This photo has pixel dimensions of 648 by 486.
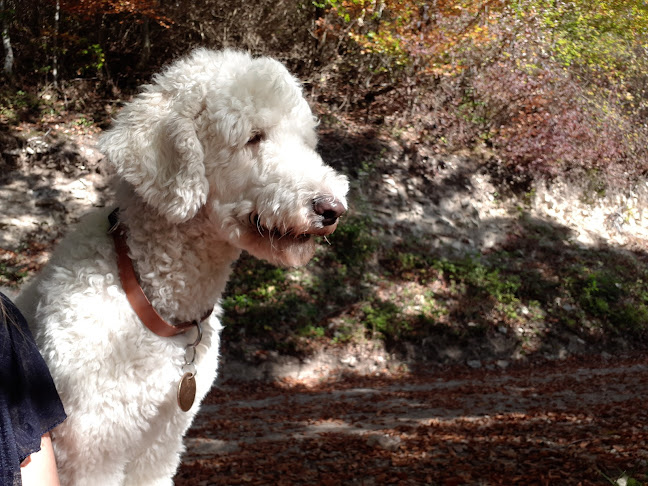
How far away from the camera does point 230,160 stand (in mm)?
2221

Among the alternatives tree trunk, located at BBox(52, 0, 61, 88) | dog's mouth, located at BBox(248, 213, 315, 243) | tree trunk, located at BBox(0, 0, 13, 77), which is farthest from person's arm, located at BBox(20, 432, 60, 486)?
tree trunk, located at BBox(0, 0, 13, 77)

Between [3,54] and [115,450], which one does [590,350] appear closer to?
[115,450]

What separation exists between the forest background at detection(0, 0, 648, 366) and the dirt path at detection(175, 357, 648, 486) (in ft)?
3.94

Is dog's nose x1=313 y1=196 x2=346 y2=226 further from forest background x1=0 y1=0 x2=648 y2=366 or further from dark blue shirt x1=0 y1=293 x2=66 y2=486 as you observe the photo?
forest background x1=0 y1=0 x2=648 y2=366

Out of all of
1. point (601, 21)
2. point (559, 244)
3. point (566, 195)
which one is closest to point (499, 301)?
point (559, 244)

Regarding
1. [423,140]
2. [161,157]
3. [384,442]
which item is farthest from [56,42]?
[161,157]

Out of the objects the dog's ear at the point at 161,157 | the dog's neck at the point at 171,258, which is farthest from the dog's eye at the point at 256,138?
the dog's neck at the point at 171,258

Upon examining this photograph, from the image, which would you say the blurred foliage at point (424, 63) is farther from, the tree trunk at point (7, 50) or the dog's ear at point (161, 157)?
the dog's ear at point (161, 157)

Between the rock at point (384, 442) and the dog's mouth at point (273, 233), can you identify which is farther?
the rock at point (384, 442)

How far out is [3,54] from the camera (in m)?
10.7

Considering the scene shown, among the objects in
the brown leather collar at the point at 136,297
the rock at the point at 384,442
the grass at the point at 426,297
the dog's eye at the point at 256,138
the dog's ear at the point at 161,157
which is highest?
the dog's eye at the point at 256,138

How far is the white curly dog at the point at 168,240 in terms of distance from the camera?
1.98m

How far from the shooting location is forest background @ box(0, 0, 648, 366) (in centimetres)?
879

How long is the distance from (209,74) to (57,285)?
0.96 m
